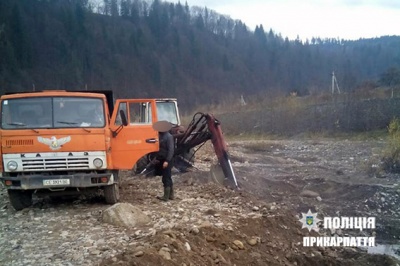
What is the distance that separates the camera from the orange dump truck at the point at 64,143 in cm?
808

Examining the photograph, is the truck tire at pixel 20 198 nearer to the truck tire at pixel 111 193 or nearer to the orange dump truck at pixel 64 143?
the orange dump truck at pixel 64 143

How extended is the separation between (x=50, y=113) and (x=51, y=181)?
4.28ft

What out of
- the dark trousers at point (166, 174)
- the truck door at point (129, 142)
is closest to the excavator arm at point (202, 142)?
the dark trousers at point (166, 174)

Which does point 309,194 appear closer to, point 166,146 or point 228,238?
point 166,146

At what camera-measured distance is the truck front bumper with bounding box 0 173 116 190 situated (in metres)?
8.06

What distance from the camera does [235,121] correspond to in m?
37.5

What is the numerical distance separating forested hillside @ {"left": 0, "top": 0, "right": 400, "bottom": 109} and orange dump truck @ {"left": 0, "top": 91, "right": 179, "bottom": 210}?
4049 centimetres

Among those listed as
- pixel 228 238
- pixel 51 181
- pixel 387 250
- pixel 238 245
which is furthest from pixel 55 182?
pixel 387 250

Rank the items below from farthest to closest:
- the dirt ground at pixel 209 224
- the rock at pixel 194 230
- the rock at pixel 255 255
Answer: the rock at pixel 194 230, the rock at pixel 255 255, the dirt ground at pixel 209 224

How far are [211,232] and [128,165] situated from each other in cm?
261

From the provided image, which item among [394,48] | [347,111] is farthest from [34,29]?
[394,48]

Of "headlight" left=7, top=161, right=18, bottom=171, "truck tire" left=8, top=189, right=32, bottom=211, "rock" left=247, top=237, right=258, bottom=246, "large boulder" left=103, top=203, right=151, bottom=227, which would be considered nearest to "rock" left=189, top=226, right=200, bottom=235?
"rock" left=247, top=237, right=258, bottom=246

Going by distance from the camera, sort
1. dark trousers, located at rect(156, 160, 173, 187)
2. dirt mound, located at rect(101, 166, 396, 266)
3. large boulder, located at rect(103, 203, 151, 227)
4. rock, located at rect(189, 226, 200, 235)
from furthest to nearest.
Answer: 1. dark trousers, located at rect(156, 160, 173, 187)
2. large boulder, located at rect(103, 203, 151, 227)
3. rock, located at rect(189, 226, 200, 235)
4. dirt mound, located at rect(101, 166, 396, 266)

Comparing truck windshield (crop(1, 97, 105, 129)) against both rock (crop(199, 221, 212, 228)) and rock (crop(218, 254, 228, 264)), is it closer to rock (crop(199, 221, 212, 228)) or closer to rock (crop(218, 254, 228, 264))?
rock (crop(199, 221, 212, 228))
